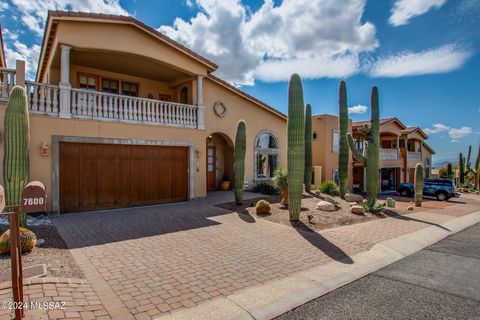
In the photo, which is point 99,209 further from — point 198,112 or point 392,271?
point 392,271

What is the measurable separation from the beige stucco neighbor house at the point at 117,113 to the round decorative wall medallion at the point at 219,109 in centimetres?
5

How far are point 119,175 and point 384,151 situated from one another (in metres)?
24.8

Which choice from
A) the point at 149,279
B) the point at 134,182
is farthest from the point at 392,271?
the point at 134,182

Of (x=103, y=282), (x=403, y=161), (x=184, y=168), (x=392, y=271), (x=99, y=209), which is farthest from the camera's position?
(x=403, y=161)

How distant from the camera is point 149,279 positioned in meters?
4.89

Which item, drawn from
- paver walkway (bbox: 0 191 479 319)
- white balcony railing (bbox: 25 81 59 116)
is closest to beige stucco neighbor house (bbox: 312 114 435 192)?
paver walkway (bbox: 0 191 479 319)

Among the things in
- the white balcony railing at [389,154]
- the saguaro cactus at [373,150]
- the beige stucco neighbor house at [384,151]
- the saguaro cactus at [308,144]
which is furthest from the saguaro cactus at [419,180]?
the white balcony railing at [389,154]

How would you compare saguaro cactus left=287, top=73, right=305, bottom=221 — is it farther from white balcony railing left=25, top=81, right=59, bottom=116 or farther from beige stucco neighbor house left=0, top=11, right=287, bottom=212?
white balcony railing left=25, top=81, right=59, bottom=116

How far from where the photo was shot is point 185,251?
641 centimetres

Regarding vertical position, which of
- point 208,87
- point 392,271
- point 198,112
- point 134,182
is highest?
point 208,87

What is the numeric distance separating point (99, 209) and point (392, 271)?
972 centimetres

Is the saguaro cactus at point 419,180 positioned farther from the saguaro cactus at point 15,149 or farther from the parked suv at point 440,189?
the saguaro cactus at point 15,149

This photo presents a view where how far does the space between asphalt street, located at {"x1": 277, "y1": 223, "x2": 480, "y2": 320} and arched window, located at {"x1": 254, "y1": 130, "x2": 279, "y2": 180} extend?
11382 millimetres

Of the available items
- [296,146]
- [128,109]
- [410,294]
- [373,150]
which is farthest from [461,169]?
[128,109]
